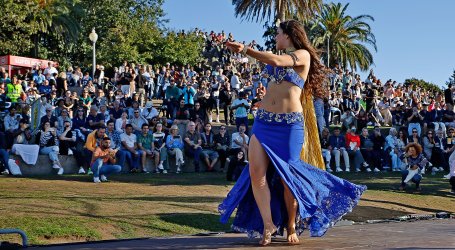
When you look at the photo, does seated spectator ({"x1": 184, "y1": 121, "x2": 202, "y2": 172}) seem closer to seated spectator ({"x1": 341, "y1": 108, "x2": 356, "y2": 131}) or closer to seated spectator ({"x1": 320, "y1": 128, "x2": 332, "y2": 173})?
seated spectator ({"x1": 320, "y1": 128, "x2": 332, "y2": 173})

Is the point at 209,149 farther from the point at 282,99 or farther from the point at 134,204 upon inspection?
the point at 282,99

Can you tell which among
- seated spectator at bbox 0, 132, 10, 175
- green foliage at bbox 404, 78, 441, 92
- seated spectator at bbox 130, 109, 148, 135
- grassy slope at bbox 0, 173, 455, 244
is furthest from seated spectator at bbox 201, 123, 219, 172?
green foliage at bbox 404, 78, 441, 92

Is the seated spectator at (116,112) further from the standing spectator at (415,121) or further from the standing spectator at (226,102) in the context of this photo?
the standing spectator at (415,121)

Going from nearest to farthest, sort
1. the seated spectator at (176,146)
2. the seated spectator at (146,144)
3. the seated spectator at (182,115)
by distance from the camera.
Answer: the seated spectator at (146,144)
the seated spectator at (176,146)
the seated spectator at (182,115)

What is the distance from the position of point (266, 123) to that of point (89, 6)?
4419cm

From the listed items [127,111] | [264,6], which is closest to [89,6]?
[264,6]

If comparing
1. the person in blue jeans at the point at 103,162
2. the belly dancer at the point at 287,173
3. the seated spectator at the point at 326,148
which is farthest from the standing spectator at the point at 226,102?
the belly dancer at the point at 287,173

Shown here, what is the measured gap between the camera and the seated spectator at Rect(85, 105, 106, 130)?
1808cm

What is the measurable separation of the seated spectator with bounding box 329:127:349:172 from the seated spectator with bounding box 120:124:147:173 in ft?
17.1

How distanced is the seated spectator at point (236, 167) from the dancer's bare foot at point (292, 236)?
9378 millimetres

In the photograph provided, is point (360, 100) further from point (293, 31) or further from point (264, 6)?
point (293, 31)

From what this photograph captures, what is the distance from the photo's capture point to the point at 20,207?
Result: 10.3 m

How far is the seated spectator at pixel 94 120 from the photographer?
59.3ft

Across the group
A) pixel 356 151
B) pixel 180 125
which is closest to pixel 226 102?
pixel 180 125
